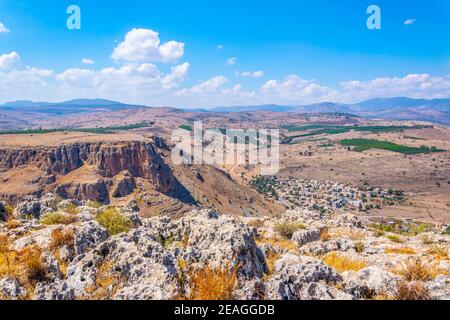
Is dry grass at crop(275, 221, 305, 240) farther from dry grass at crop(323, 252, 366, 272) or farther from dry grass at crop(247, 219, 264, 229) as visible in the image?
dry grass at crop(323, 252, 366, 272)

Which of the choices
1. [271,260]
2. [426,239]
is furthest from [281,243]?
[426,239]

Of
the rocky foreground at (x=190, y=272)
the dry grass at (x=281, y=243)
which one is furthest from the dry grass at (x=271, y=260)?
the dry grass at (x=281, y=243)

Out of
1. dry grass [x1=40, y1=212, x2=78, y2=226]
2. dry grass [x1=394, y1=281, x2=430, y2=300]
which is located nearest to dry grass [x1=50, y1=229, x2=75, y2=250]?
dry grass [x1=40, y1=212, x2=78, y2=226]

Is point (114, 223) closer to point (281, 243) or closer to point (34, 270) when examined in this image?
point (34, 270)

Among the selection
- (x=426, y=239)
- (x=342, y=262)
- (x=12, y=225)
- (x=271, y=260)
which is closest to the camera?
(x=271, y=260)

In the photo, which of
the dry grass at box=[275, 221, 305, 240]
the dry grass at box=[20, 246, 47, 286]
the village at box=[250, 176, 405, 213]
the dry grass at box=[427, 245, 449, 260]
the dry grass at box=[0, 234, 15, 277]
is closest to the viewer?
the dry grass at box=[20, 246, 47, 286]
